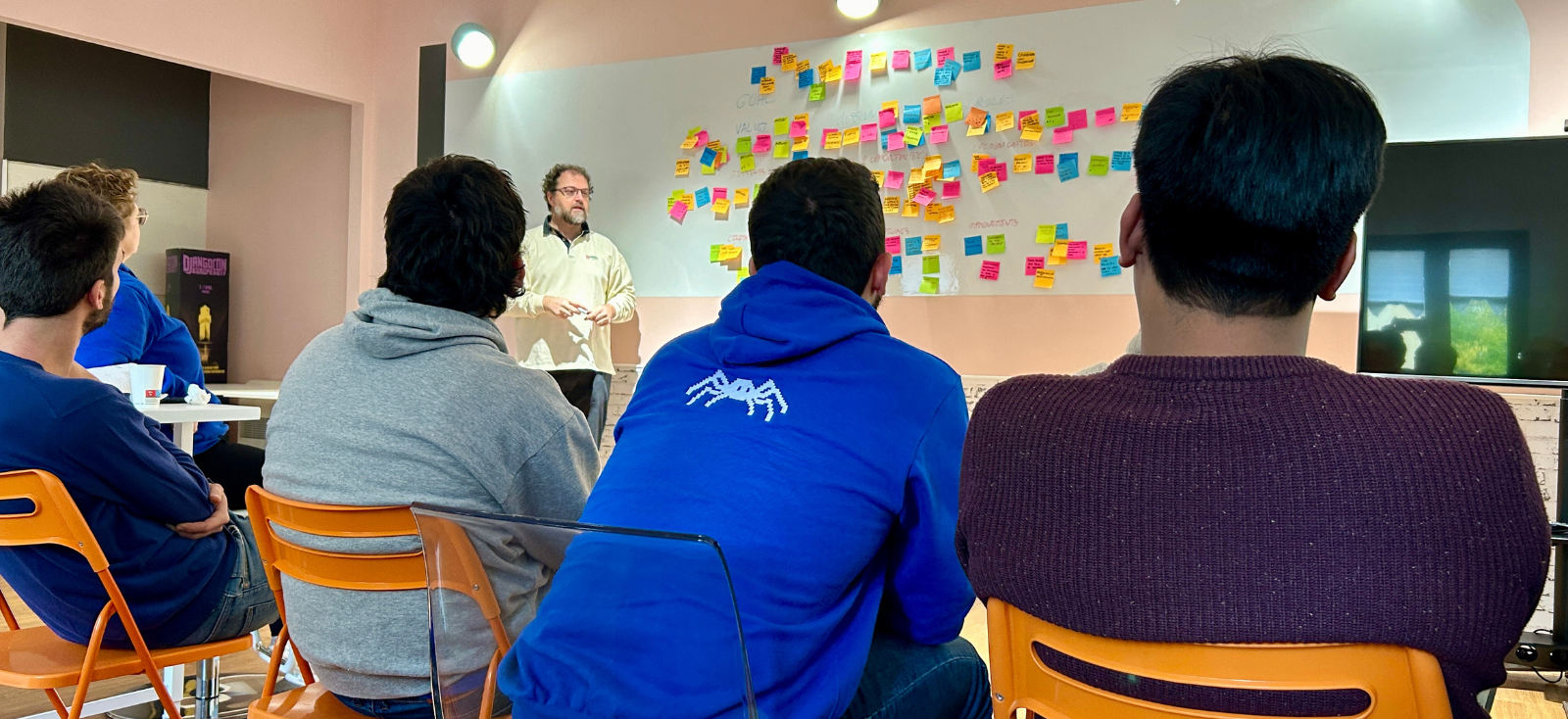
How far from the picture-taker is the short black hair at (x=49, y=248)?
73.3 inches

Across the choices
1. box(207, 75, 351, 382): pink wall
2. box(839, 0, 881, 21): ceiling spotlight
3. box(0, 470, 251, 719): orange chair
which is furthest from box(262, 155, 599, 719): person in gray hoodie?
box(207, 75, 351, 382): pink wall

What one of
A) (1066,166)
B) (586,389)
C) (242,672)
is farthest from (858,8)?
(242,672)

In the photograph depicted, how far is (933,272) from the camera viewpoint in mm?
4070

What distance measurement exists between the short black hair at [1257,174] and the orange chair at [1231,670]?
0.96 ft

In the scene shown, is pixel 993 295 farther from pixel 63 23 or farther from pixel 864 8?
pixel 63 23

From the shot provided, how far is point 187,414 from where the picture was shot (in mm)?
2492

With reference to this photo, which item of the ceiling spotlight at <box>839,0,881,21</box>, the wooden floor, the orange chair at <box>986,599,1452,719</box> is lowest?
the wooden floor

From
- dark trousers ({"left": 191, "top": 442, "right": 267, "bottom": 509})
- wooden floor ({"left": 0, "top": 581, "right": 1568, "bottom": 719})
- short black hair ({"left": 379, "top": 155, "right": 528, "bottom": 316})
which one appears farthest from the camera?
dark trousers ({"left": 191, "top": 442, "right": 267, "bottom": 509})

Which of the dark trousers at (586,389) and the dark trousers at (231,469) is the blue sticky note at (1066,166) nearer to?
the dark trousers at (586,389)

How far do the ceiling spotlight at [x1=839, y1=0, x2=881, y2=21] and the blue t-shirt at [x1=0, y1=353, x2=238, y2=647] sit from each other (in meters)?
3.18

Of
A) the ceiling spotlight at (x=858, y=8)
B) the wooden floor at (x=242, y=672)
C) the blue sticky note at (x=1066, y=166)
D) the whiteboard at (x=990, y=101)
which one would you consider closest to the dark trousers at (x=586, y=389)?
the whiteboard at (x=990, y=101)

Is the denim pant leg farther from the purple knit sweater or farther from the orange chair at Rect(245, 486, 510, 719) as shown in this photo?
the orange chair at Rect(245, 486, 510, 719)

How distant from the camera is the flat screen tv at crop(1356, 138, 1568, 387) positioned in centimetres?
277

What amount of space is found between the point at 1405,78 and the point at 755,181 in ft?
7.94
